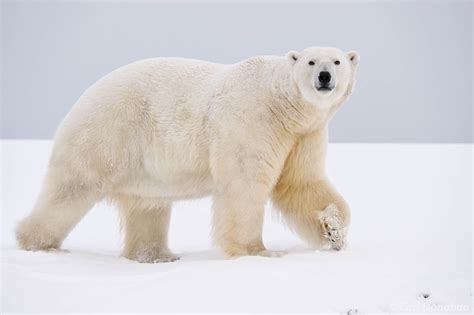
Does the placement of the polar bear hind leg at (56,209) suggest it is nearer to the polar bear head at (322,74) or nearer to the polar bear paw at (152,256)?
the polar bear paw at (152,256)

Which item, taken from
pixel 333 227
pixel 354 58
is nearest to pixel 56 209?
pixel 333 227

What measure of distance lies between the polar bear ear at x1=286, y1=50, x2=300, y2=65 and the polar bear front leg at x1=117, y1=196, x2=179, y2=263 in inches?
68.8

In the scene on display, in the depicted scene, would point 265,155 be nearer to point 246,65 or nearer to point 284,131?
point 284,131

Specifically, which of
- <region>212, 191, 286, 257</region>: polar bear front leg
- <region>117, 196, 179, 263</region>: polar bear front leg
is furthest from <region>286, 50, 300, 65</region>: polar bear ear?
<region>117, 196, 179, 263</region>: polar bear front leg

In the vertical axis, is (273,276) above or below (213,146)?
below

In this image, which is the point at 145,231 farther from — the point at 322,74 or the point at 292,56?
the point at 322,74

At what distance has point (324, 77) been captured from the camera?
4.81 meters

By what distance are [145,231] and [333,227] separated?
1842 millimetres

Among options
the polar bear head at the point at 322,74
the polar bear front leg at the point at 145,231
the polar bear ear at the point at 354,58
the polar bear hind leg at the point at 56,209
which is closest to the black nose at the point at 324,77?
the polar bear head at the point at 322,74

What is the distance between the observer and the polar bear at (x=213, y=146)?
502cm

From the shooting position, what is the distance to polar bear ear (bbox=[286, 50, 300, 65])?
5133 millimetres

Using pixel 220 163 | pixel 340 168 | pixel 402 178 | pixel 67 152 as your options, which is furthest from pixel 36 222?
pixel 340 168

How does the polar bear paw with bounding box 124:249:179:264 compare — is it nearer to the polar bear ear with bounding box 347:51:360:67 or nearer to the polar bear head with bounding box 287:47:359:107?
the polar bear head with bounding box 287:47:359:107

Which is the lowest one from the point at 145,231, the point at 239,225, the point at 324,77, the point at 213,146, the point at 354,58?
the point at 145,231
